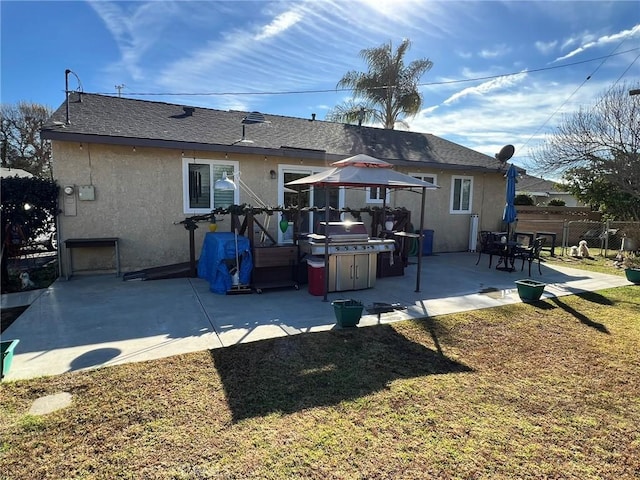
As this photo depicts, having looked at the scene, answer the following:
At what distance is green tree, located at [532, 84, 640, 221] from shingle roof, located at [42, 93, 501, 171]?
13.5ft

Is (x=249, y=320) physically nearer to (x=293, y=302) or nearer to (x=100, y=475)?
(x=293, y=302)

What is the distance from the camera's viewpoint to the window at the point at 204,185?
8180 millimetres

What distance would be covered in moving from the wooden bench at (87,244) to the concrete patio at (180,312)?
0.26 meters

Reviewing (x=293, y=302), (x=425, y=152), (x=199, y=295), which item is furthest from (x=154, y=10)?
(x=425, y=152)

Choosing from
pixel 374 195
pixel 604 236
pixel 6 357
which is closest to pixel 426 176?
pixel 374 195

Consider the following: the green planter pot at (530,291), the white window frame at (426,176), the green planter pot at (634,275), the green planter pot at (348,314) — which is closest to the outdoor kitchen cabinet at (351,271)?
the green planter pot at (348,314)

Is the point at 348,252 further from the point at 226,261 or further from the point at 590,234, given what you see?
the point at 590,234

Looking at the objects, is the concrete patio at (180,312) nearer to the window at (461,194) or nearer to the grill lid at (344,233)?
the grill lid at (344,233)

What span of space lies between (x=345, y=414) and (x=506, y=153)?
11760 millimetres

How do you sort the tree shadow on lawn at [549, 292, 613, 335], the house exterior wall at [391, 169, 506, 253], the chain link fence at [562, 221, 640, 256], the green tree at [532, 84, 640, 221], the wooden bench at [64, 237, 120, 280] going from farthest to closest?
the green tree at [532, 84, 640, 221] < the chain link fence at [562, 221, 640, 256] < the house exterior wall at [391, 169, 506, 253] < the wooden bench at [64, 237, 120, 280] < the tree shadow on lawn at [549, 292, 613, 335]

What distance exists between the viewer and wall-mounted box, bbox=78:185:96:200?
7309 mm

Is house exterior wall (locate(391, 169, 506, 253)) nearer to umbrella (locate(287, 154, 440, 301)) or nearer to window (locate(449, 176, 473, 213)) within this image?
window (locate(449, 176, 473, 213))

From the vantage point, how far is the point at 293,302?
18.8 ft

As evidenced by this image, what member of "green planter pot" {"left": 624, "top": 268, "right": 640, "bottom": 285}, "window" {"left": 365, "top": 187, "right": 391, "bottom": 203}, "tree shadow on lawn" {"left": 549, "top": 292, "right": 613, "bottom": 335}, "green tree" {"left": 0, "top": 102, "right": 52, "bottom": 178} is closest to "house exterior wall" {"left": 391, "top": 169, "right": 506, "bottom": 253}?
"window" {"left": 365, "top": 187, "right": 391, "bottom": 203}
